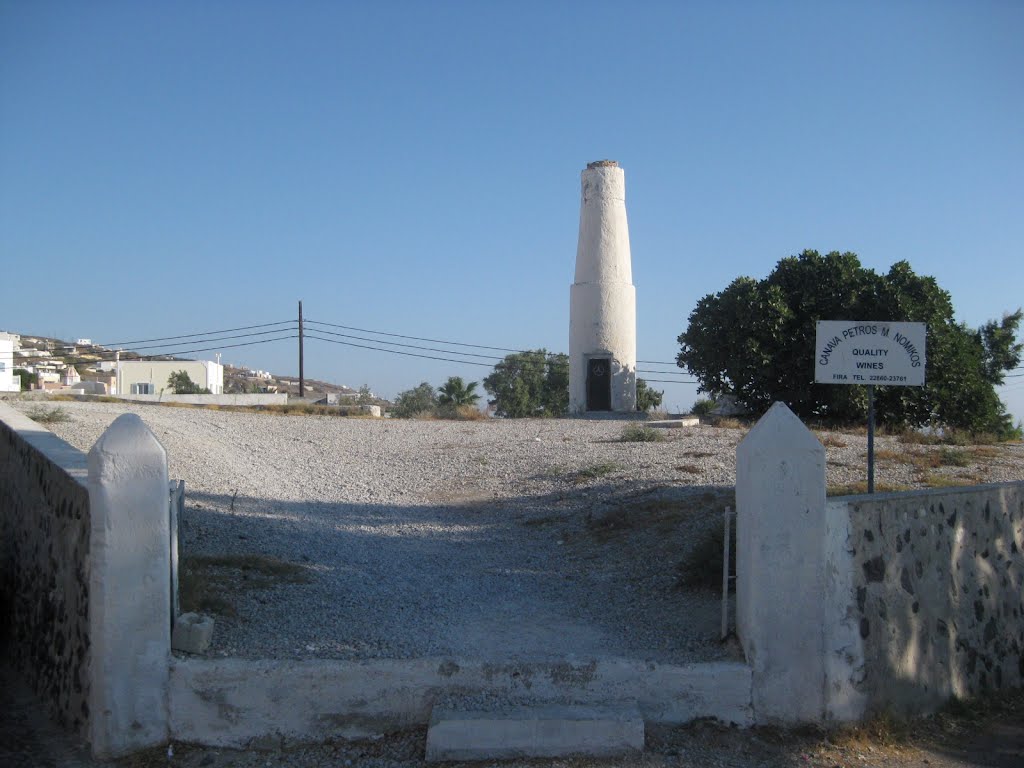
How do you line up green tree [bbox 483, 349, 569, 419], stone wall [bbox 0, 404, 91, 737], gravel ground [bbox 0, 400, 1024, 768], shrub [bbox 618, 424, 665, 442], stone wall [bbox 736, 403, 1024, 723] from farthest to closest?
green tree [bbox 483, 349, 569, 419] < shrub [bbox 618, 424, 665, 442] < stone wall [bbox 0, 404, 91, 737] < stone wall [bbox 736, 403, 1024, 723] < gravel ground [bbox 0, 400, 1024, 768]

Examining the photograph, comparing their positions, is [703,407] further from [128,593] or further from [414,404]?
[128,593]

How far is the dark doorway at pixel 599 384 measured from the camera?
2656cm

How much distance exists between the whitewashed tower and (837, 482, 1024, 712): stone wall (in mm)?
19255

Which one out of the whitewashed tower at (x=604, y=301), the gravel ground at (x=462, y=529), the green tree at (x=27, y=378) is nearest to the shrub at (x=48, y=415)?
the gravel ground at (x=462, y=529)

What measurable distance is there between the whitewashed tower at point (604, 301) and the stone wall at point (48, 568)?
62.4 feet

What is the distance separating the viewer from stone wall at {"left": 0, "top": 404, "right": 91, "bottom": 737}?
5727 millimetres

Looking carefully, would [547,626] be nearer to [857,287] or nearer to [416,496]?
[416,496]

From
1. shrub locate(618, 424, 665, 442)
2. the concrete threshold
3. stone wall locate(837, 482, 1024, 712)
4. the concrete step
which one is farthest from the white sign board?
shrub locate(618, 424, 665, 442)

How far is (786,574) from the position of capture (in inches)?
223

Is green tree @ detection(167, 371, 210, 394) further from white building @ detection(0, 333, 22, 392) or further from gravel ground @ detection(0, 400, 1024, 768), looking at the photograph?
gravel ground @ detection(0, 400, 1024, 768)

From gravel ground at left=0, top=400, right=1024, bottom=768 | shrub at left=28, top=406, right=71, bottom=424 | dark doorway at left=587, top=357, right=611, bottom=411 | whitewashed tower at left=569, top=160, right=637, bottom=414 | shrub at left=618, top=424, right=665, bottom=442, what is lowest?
gravel ground at left=0, top=400, right=1024, bottom=768

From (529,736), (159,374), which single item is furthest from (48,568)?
(159,374)

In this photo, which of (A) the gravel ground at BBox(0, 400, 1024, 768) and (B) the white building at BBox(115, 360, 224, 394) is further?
(B) the white building at BBox(115, 360, 224, 394)

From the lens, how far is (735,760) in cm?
528
